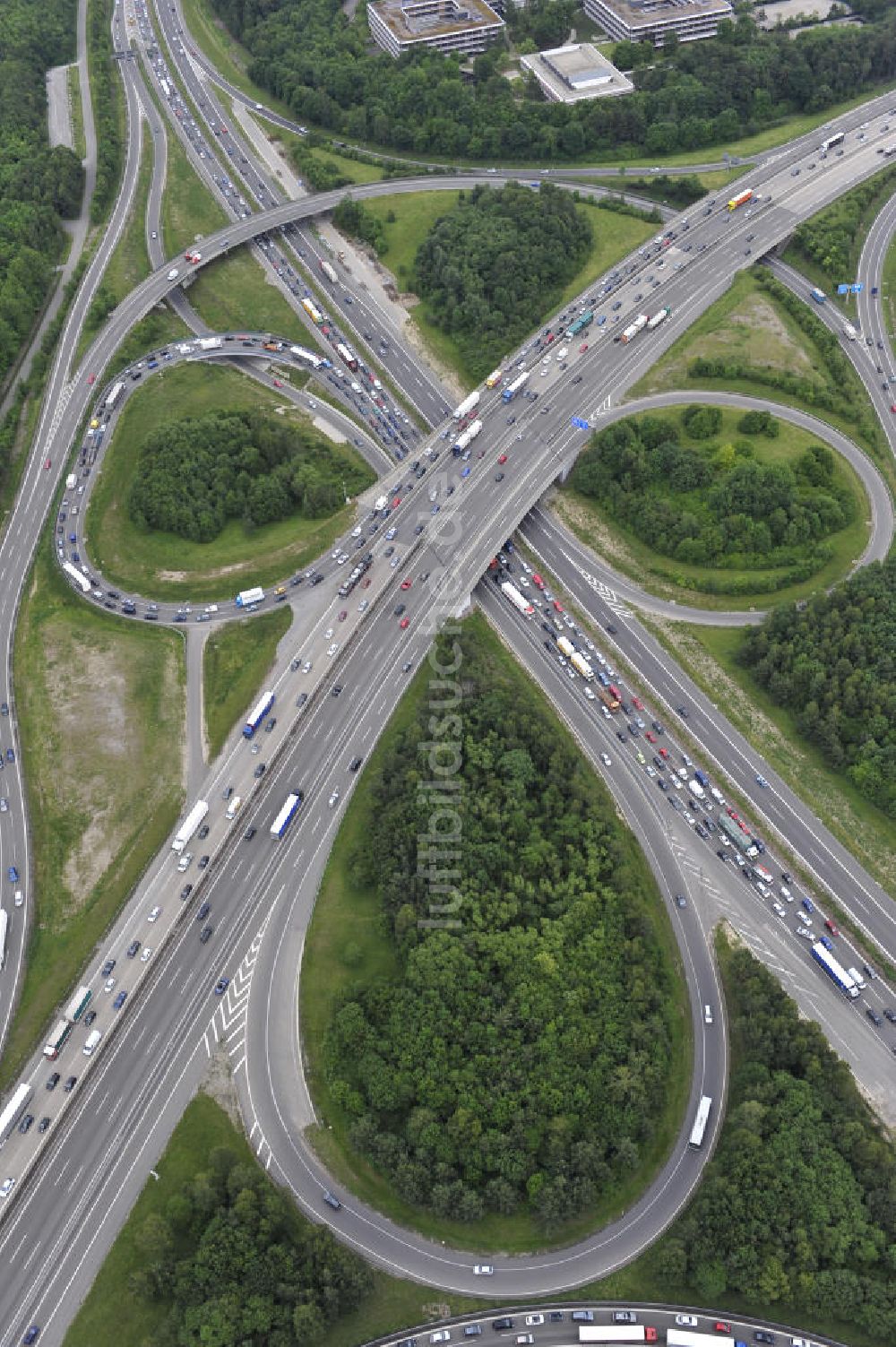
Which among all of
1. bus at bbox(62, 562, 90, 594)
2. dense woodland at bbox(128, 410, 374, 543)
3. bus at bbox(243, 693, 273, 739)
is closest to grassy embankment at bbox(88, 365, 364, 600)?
dense woodland at bbox(128, 410, 374, 543)

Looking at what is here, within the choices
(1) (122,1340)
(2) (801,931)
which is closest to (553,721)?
(2) (801,931)

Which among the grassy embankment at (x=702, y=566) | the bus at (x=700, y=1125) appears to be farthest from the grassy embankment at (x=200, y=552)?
the bus at (x=700, y=1125)

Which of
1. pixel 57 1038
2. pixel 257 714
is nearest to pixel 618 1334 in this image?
pixel 57 1038

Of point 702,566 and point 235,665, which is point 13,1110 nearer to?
point 235,665

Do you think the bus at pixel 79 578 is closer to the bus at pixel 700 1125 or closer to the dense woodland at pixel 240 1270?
the dense woodland at pixel 240 1270

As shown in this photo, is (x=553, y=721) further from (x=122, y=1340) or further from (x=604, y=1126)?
(x=122, y=1340)

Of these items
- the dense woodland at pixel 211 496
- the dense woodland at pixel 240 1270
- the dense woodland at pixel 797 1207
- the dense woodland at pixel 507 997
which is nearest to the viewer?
the dense woodland at pixel 240 1270
